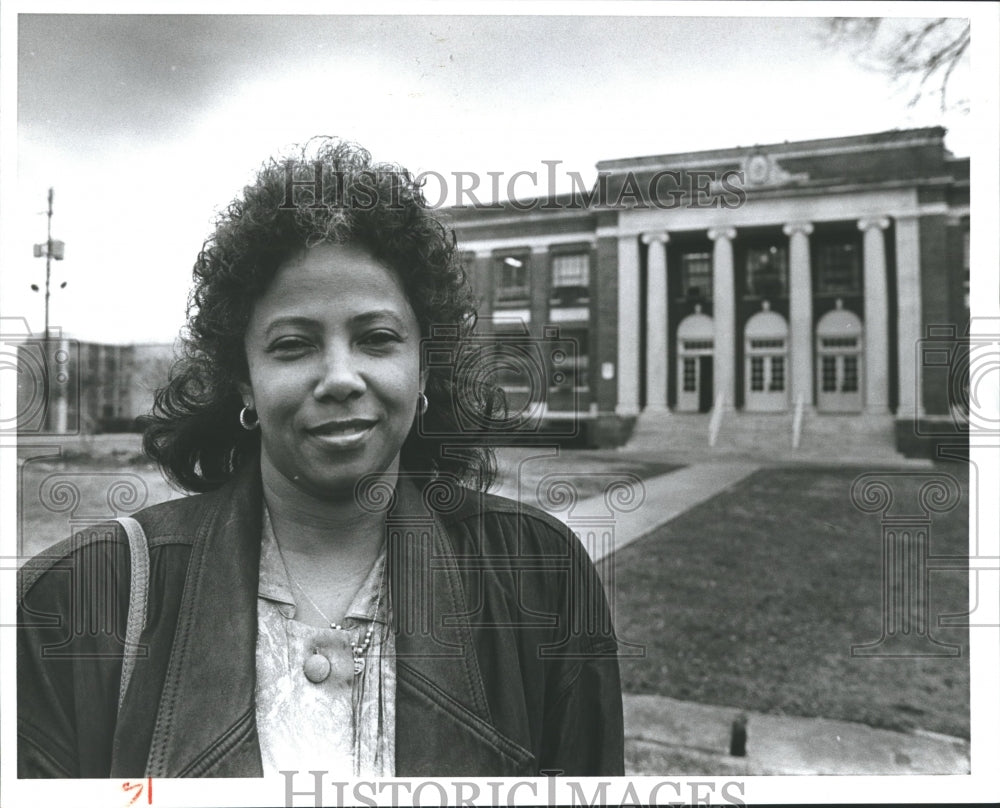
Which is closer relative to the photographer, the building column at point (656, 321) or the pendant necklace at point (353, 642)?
the pendant necklace at point (353, 642)

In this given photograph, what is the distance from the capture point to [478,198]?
2.20 m

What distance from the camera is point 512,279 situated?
2.24m

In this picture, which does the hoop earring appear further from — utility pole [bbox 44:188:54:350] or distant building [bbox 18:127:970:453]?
utility pole [bbox 44:188:54:350]

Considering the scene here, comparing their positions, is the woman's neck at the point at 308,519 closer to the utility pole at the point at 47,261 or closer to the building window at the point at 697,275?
the utility pole at the point at 47,261

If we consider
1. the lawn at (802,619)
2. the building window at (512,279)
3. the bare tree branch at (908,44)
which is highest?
the bare tree branch at (908,44)

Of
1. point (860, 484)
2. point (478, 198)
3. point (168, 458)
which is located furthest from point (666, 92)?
point (168, 458)

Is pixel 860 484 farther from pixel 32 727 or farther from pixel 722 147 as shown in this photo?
pixel 32 727

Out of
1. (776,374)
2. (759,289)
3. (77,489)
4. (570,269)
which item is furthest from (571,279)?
(77,489)

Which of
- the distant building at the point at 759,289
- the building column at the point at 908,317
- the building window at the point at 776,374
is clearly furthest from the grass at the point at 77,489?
the building column at the point at 908,317

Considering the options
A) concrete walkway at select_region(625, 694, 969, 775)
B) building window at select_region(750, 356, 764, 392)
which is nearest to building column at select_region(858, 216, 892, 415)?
building window at select_region(750, 356, 764, 392)

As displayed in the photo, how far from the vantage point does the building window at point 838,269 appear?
2219mm

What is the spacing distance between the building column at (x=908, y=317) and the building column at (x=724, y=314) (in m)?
0.49

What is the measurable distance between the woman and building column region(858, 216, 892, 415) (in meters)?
1.08

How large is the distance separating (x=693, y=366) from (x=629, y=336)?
22cm
